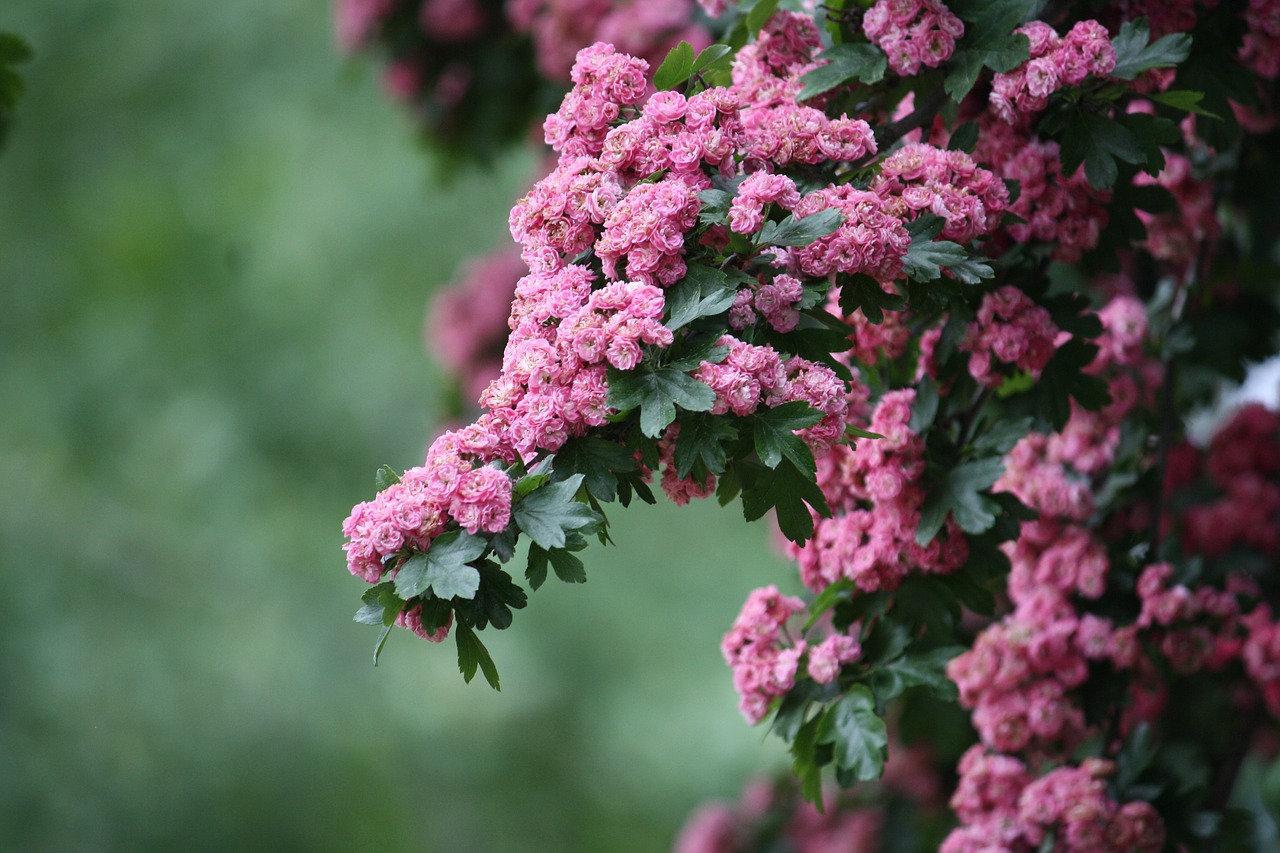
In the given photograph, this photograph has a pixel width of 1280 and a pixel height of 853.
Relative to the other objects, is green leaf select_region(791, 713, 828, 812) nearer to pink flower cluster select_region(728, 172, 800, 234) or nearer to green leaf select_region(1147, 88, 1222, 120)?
pink flower cluster select_region(728, 172, 800, 234)

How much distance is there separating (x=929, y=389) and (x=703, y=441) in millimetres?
556

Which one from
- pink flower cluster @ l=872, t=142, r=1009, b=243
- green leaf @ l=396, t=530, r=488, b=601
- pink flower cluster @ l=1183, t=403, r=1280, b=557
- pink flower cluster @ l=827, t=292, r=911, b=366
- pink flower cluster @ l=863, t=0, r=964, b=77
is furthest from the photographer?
pink flower cluster @ l=1183, t=403, r=1280, b=557

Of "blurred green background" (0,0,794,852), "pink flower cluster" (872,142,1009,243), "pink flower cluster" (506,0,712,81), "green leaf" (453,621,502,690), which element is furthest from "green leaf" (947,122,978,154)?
"blurred green background" (0,0,794,852)

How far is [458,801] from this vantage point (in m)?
7.11

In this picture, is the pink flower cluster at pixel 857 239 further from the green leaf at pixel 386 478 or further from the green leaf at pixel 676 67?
the green leaf at pixel 386 478

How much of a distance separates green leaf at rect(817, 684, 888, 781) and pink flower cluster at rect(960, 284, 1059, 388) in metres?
0.44

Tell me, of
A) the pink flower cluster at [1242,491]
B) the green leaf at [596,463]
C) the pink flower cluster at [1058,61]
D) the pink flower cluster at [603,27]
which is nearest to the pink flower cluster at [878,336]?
the pink flower cluster at [1058,61]

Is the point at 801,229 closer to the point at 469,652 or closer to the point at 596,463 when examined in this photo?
the point at 596,463

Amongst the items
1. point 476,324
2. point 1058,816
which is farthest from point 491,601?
point 476,324

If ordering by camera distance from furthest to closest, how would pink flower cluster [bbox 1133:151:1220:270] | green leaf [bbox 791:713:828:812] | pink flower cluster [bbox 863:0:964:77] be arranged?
pink flower cluster [bbox 1133:151:1220:270] < green leaf [bbox 791:713:828:812] < pink flower cluster [bbox 863:0:964:77]

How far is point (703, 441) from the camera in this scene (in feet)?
4.05

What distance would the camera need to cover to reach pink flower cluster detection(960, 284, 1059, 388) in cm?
160

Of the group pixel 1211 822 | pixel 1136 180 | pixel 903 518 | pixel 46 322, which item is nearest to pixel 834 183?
pixel 903 518

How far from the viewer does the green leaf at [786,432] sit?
4.01 feet
